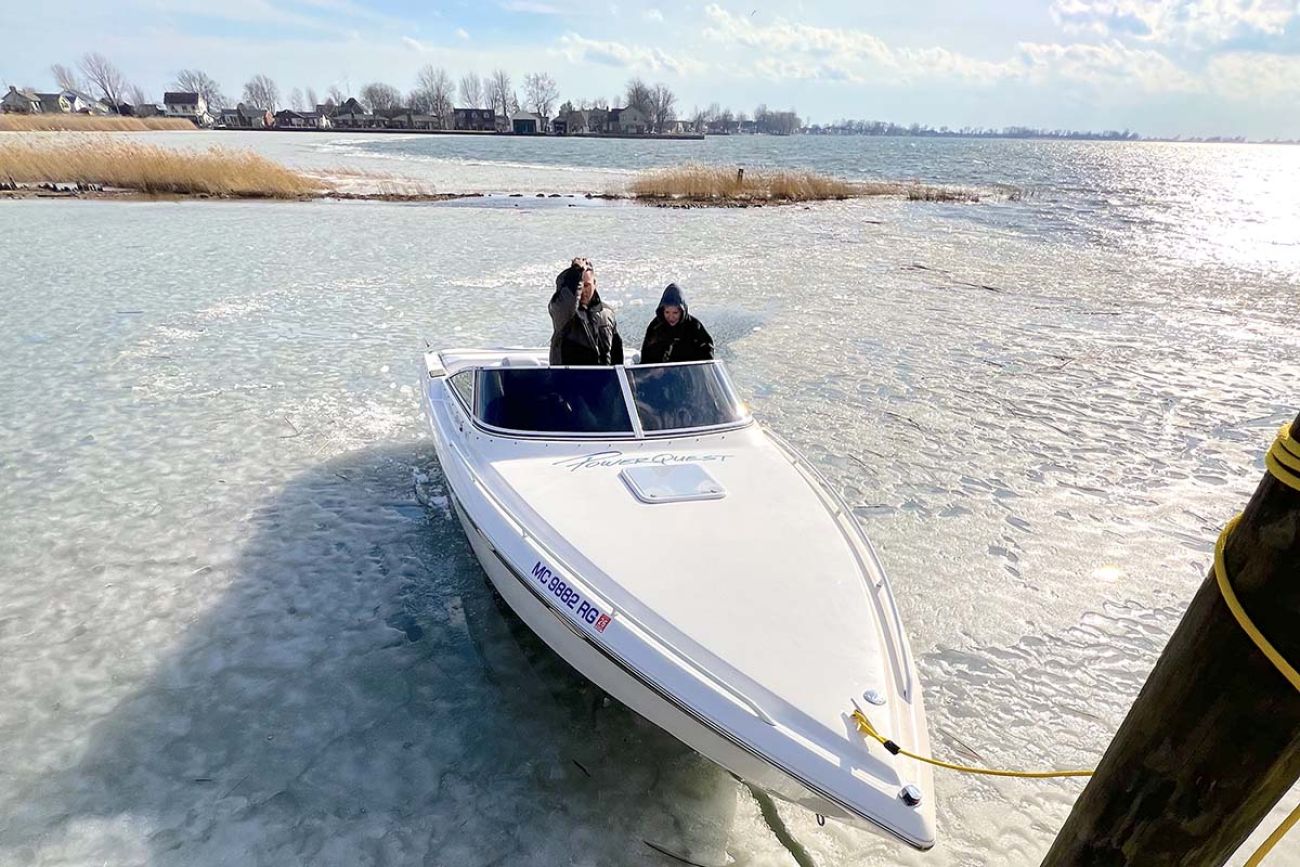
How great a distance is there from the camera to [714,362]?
17.5 feet

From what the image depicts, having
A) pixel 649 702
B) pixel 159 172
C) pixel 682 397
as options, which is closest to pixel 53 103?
pixel 159 172

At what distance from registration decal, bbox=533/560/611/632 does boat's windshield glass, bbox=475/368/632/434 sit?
1.44 m

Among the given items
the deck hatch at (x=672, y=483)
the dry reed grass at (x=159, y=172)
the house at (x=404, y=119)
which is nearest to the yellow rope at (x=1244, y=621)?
the deck hatch at (x=672, y=483)

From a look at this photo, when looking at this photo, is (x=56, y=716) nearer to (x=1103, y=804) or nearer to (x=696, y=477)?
(x=696, y=477)

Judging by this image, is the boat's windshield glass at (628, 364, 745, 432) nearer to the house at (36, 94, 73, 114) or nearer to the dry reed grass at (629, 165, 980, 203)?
the dry reed grass at (629, 165, 980, 203)

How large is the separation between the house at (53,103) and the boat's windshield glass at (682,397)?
136 m

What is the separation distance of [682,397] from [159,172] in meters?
25.9

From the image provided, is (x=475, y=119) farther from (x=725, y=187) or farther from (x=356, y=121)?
(x=725, y=187)

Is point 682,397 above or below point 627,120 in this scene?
below

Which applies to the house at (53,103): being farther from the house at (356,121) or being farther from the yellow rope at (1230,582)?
the yellow rope at (1230,582)

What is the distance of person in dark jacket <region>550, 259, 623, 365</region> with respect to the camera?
561 cm

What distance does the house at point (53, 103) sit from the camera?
10269 centimetres

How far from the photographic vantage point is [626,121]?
121m

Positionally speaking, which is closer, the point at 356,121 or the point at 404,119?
the point at 404,119
